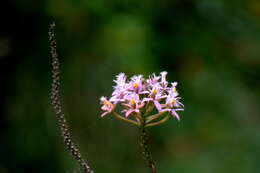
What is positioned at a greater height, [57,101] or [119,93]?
[119,93]

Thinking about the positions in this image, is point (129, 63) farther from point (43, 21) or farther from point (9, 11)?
point (9, 11)

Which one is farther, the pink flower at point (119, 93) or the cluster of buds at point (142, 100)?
the pink flower at point (119, 93)

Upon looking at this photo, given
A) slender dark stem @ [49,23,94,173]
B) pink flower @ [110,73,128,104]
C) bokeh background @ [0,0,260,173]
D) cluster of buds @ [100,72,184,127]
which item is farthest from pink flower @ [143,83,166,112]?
bokeh background @ [0,0,260,173]

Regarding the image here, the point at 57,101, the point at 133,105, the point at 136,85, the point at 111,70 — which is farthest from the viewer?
the point at 111,70

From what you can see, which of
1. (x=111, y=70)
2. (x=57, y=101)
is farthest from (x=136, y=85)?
(x=111, y=70)

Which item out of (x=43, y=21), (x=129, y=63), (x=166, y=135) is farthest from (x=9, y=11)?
(x=166, y=135)

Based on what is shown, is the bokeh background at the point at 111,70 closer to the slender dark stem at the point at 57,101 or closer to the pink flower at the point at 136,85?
the pink flower at the point at 136,85

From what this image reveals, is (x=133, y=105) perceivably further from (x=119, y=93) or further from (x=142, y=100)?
(x=119, y=93)

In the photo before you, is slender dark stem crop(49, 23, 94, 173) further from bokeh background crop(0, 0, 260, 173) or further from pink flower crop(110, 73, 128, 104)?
bokeh background crop(0, 0, 260, 173)

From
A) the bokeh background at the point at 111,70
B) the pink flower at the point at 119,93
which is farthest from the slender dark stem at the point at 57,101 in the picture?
the bokeh background at the point at 111,70
